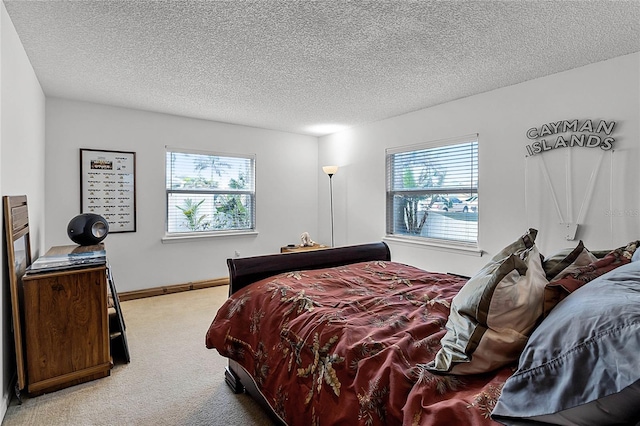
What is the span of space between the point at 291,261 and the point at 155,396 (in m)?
1.22

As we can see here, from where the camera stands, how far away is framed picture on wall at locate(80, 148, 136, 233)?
163 inches

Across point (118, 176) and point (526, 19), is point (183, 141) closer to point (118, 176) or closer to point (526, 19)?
point (118, 176)

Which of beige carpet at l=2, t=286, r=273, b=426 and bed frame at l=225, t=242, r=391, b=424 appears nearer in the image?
beige carpet at l=2, t=286, r=273, b=426

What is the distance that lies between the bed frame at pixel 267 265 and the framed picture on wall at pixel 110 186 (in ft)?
8.83

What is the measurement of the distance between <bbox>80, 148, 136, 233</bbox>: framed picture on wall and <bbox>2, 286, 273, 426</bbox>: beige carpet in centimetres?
170

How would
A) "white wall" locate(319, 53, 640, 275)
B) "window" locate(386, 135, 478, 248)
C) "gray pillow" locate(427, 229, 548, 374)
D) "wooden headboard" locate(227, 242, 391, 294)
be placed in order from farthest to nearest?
1. "window" locate(386, 135, 478, 248)
2. "white wall" locate(319, 53, 640, 275)
3. "wooden headboard" locate(227, 242, 391, 294)
4. "gray pillow" locate(427, 229, 548, 374)

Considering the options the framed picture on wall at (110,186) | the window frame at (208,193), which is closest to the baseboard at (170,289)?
the window frame at (208,193)

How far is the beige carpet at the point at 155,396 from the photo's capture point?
6.56 ft

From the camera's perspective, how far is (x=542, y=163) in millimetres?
3271

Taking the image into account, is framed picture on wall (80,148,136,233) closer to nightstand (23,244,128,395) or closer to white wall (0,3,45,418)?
white wall (0,3,45,418)

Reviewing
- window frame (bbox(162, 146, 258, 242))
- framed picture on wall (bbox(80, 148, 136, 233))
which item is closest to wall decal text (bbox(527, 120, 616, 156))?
window frame (bbox(162, 146, 258, 242))

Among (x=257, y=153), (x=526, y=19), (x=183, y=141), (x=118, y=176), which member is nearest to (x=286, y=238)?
(x=257, y=153)

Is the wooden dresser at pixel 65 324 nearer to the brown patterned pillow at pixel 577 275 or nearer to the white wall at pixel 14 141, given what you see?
the white wall at pixel 14 141

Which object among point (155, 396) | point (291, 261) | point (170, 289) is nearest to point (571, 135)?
point (291, 261)
